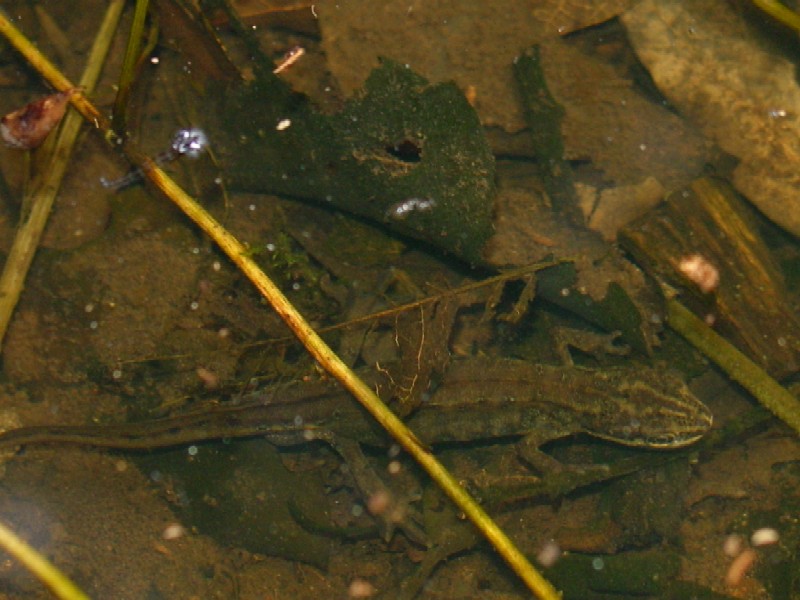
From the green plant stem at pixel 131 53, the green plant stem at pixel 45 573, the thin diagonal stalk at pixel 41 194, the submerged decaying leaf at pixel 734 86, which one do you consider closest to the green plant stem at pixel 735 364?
the submerged decaying leaf at pixel 734 86

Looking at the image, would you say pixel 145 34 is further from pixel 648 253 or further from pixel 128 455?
pixel 648 253

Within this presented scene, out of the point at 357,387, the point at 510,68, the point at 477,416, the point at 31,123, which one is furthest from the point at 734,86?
the point at 31,123

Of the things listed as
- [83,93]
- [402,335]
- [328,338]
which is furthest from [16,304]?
[402,335]

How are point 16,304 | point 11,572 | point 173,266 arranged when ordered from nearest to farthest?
point 11,572 < point 16,304 < point 173,266

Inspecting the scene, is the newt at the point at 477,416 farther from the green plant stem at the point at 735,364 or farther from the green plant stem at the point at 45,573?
the green plant stem at the point at 45,573

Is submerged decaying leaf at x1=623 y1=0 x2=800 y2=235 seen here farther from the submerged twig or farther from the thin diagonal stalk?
the thin diagonal stalk

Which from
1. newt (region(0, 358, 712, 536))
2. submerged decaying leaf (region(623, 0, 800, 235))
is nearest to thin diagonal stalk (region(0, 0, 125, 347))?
newt (region(0, 358, 712, 536))

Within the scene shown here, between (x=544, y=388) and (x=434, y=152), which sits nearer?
(x=434, y=152)
